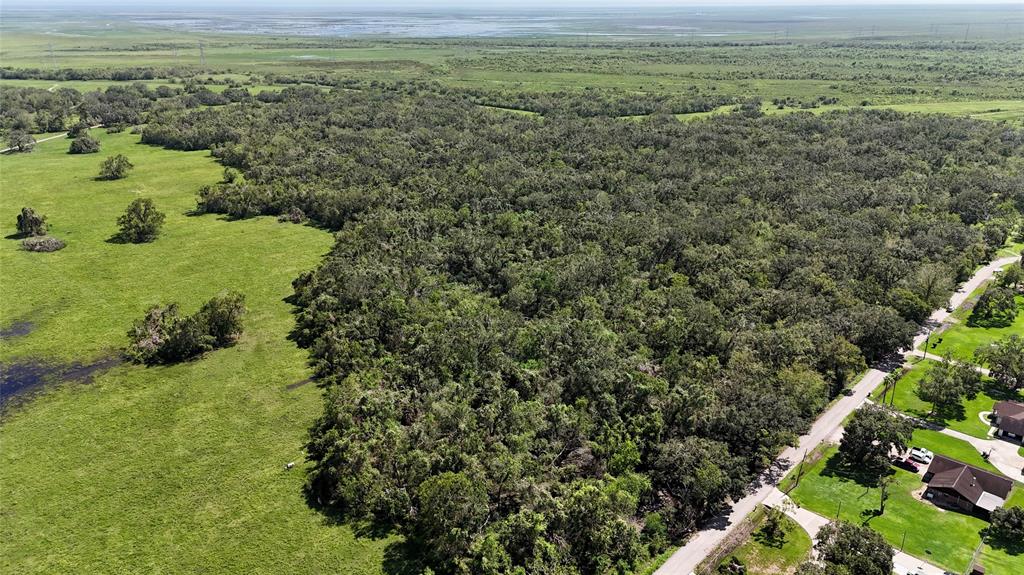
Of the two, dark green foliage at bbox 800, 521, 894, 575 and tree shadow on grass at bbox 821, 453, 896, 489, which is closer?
dark green foliage at bbox 800, 521, 894, 575

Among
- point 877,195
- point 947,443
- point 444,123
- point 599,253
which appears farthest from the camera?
point 444,123

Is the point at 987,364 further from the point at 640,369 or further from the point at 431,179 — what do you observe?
the point at 431,179

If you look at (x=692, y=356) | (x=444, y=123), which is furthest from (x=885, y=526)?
(x=444, y=123)

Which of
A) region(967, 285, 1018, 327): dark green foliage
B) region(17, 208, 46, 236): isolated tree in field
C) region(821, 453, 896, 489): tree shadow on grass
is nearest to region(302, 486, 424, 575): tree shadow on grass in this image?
region(821, 453, 896, 489): tree shadow on grass

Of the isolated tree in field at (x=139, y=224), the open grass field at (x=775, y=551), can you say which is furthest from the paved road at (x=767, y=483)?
the isolated tree in field at (x=139, y=224)

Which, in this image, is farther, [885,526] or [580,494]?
[885,526]

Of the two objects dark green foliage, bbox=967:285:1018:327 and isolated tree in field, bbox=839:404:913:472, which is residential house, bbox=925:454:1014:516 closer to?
isolated tree in field, bbox=839:404:913:472

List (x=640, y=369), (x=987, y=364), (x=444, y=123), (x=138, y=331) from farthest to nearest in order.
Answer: (x=444, y=123) < (x=138, y=331) < (x=987, y=364) < (x=640, y=369)
